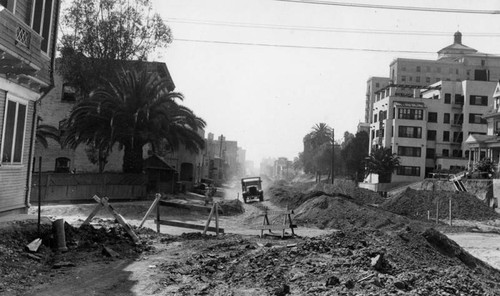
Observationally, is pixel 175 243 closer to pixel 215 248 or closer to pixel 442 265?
pixel 215 248

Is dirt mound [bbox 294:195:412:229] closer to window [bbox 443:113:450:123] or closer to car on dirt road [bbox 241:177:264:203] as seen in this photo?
car on dirt road [bbox 241:177:264:203]

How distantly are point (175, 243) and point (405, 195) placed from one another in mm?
32353

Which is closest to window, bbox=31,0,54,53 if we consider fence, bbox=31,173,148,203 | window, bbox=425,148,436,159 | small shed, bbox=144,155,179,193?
fence, bbox=31,173,148,203

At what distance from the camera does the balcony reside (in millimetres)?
11875

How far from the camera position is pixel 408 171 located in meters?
69.4

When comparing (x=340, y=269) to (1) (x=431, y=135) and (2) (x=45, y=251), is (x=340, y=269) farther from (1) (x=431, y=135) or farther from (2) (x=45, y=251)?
(1) (x=431, y=135)

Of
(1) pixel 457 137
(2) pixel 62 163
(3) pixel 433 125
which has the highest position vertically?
(3) pixel 433 125

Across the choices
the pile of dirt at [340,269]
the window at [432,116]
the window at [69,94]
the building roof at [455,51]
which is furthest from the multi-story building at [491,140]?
the building roof at [455,51]

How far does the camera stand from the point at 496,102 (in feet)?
189

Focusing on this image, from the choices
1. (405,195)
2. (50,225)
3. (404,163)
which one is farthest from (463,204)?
(50,225)

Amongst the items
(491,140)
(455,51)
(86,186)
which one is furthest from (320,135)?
(86,186)

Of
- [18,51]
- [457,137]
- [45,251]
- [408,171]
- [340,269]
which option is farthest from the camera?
[457,137]

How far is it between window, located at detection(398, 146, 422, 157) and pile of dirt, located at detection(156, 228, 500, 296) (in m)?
58.9

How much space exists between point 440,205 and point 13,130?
35435mm
